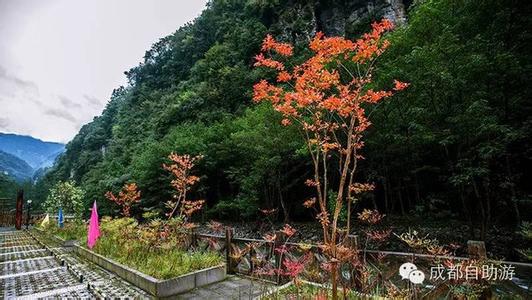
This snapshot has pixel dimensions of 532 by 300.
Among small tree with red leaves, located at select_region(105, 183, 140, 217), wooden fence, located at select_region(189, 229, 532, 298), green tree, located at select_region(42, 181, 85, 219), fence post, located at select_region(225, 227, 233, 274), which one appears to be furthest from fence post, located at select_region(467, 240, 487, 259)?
green tree, located at select_region(42, 181, 85, 219)

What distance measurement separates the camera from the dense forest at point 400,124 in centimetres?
979

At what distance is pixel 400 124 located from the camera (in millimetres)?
12789

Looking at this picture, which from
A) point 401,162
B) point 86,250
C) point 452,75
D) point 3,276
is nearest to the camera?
point 3,276

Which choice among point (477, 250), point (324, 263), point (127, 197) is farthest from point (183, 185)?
point (477, 250)

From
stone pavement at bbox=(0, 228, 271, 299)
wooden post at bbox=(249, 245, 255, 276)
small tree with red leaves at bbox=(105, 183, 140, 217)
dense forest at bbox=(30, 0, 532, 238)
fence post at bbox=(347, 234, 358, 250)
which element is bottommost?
stone pavement at bbox=(0, 228, 271, 299)

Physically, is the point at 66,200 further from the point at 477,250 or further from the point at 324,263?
the point at 477,250

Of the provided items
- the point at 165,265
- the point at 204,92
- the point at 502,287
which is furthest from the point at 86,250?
the point at 204,92

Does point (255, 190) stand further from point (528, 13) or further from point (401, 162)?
point (528, 13)

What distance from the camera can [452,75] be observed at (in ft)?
33.4

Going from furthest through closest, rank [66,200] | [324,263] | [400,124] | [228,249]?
[66,200], [400,124], [228,249], [324,263]

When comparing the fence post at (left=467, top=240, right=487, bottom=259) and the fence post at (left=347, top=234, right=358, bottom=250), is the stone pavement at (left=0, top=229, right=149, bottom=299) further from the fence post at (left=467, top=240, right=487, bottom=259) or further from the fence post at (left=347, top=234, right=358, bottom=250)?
the fence post at (left=467, top=240, right=487, bottom=259)

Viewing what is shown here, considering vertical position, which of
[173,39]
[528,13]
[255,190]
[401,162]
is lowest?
[255,190]

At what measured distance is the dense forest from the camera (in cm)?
979

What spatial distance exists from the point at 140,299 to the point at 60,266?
4.39 m
